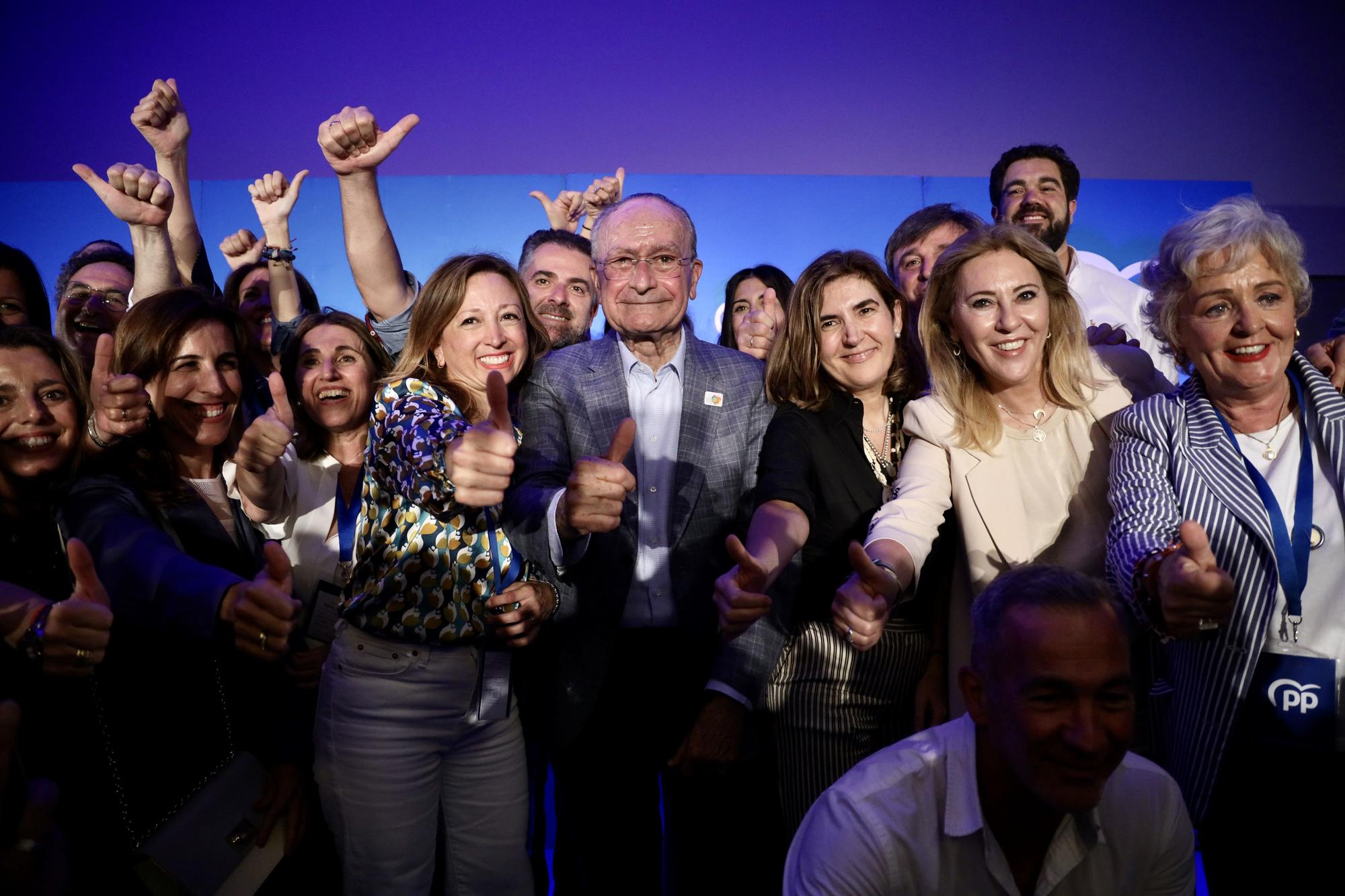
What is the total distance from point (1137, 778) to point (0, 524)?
6.99 ft

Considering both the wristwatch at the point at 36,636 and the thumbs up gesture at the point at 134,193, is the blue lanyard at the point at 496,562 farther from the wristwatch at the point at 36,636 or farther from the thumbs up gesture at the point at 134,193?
the thumbs up gesture at the point at 134,193

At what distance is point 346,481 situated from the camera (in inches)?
91.7

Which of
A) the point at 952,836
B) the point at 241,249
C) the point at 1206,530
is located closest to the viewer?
the point at 952,836

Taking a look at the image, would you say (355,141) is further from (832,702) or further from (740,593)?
(832,702)

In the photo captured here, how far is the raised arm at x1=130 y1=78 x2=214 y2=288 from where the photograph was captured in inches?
121

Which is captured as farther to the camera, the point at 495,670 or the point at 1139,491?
the point at 495,670

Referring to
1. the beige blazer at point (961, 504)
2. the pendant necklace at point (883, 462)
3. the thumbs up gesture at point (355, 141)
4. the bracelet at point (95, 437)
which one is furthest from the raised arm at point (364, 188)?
the beige blazer at point (961, 504)

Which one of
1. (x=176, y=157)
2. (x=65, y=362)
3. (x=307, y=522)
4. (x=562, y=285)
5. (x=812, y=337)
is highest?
(x=176, y=157)

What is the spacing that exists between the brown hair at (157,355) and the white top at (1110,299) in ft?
8.90

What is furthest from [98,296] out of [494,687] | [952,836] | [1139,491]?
[1139,491]

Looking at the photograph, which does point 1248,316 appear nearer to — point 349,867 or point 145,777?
point 349,867

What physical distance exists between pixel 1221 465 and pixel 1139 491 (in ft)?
0.52

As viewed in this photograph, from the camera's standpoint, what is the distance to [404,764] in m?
1.85

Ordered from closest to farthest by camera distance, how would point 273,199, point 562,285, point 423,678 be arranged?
1. point 423,678
2. point 562,285
3. point 273,199
